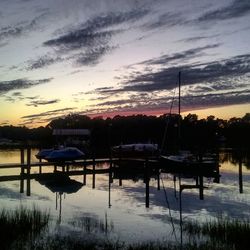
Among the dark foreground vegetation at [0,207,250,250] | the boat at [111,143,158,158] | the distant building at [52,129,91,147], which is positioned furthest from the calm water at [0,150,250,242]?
the distant building at [52,129,91,147]

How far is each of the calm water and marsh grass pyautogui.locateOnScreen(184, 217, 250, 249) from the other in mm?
878

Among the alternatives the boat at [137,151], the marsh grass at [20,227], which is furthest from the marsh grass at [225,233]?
the boat at [137,151]

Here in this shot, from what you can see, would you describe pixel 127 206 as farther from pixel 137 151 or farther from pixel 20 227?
pixel 137 151

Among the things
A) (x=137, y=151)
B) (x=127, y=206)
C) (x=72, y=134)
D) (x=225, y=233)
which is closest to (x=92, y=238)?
(x=225, y=233)

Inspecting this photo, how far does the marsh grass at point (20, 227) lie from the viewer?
14.9m

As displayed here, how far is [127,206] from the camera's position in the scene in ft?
80.2

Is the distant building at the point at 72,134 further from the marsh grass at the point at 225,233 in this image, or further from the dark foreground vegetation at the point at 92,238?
the marsh grass at the point at 225,233

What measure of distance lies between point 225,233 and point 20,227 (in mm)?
8211

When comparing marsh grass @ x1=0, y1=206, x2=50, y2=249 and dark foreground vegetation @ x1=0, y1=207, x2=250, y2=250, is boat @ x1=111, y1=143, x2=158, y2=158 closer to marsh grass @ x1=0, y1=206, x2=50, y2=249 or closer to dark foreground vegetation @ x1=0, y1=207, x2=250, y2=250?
marsh grass @ x1=0, y1=206, x2=50, y2=249

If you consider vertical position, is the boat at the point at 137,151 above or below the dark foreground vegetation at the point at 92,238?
above

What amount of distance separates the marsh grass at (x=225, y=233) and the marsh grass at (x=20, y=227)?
6.35m

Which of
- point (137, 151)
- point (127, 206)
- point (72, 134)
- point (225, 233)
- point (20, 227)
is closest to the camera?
point (225, 233)

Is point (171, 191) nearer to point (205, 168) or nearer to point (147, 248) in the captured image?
point (205, 168)

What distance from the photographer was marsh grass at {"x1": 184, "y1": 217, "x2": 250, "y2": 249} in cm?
1494
